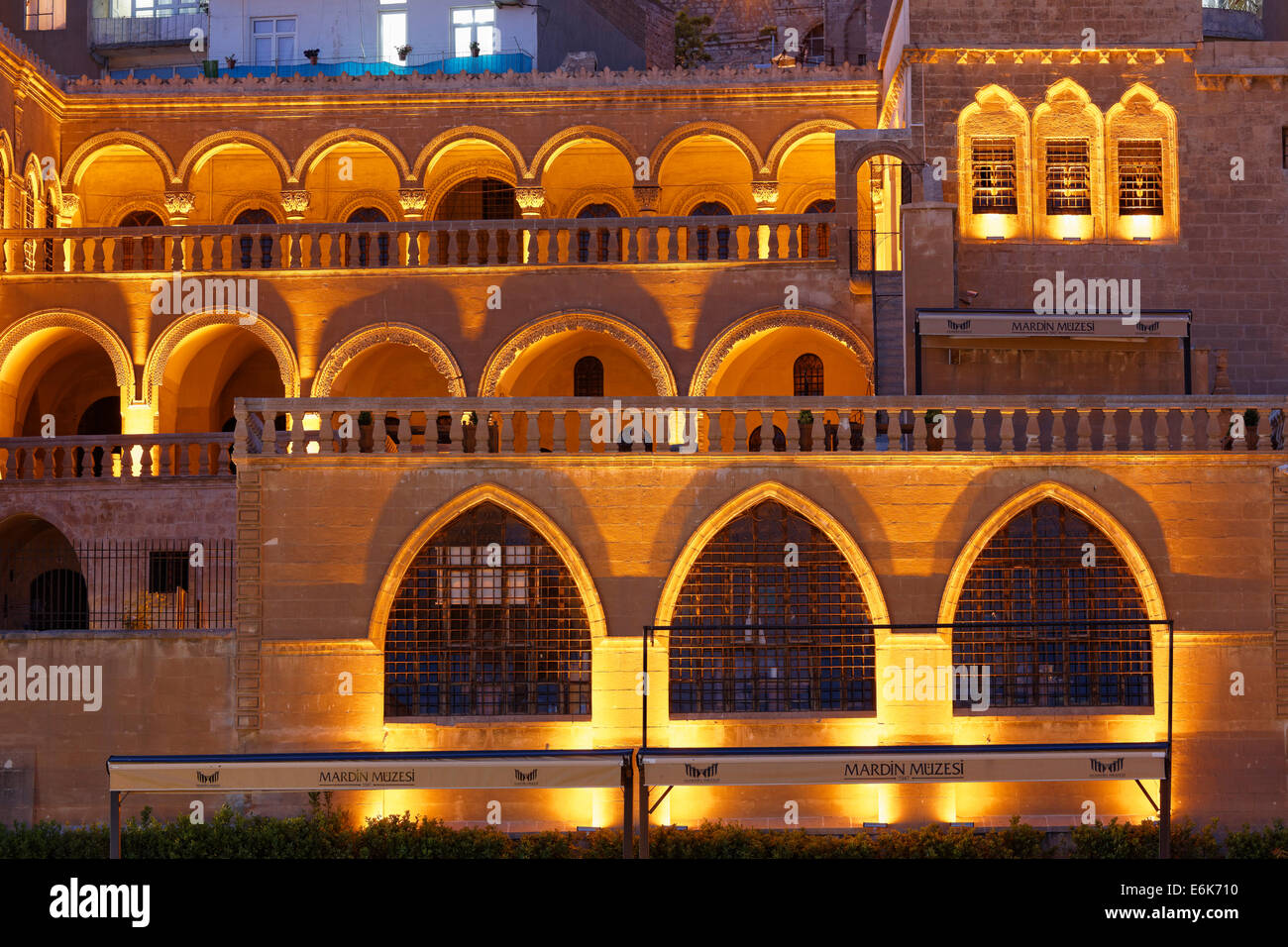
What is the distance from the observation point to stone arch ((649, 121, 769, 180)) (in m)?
31.9

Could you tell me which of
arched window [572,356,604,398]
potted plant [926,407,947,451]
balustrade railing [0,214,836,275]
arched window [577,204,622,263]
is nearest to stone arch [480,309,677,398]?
balustrade railing [0,214,836,275]

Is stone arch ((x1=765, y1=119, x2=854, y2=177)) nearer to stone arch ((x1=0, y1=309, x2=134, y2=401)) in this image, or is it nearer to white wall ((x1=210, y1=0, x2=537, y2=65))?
white wall ((x1=210, y1=0, x2=537, y2=65))

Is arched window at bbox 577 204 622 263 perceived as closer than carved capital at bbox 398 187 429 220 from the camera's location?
Yes

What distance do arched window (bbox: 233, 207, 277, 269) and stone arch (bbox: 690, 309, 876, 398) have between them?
794 cm

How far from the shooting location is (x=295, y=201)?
3195cm

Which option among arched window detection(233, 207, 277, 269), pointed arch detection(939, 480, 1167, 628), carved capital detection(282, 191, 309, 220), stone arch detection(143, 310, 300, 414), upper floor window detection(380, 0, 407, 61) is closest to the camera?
pointed arch detection(939, 480, 1167, 628)

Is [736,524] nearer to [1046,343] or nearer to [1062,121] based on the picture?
[1046,343]

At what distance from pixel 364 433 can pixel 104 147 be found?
13.5 meters

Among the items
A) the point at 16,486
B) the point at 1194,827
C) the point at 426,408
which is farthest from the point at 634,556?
the point at 16,486

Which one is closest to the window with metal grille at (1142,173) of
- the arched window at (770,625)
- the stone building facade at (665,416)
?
the stone building facade at (665,416)

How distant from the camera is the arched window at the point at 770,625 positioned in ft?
71.4

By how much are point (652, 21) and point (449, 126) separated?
14.0 metres

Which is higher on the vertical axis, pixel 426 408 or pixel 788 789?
pixel 426 408
